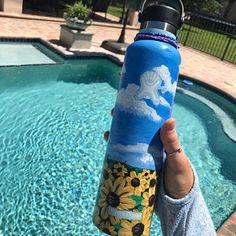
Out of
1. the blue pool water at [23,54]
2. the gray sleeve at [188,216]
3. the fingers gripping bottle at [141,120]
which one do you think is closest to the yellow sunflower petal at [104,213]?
the fingers gripping bottle at [141,120]

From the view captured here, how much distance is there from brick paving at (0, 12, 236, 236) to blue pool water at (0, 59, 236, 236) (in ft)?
5.24

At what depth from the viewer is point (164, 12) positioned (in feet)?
5.67

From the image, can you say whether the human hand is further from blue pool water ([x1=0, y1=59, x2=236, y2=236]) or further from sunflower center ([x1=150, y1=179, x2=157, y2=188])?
blue pool water ([x1=0, y1=59, x2=236, y2=236])

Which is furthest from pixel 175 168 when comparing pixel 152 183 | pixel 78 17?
pixel 78 17

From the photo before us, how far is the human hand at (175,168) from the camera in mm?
1766

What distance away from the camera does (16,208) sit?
5.29 meters

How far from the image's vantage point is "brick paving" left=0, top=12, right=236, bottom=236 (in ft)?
43.6

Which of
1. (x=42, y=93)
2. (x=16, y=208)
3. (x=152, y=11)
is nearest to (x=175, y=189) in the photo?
(x=152, y=11)

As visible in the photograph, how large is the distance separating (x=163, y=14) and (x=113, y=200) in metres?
A: 1.05

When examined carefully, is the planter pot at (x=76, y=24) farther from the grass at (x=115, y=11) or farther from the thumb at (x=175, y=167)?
the grass at (x=115, y=11)

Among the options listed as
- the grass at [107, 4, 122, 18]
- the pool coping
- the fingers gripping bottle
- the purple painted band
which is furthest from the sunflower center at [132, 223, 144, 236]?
the grass at [107, 4, 122, 18]

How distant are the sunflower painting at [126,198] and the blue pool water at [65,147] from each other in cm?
339

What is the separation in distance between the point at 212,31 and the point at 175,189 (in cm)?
2322

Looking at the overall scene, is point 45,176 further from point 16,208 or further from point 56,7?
point 56,7
